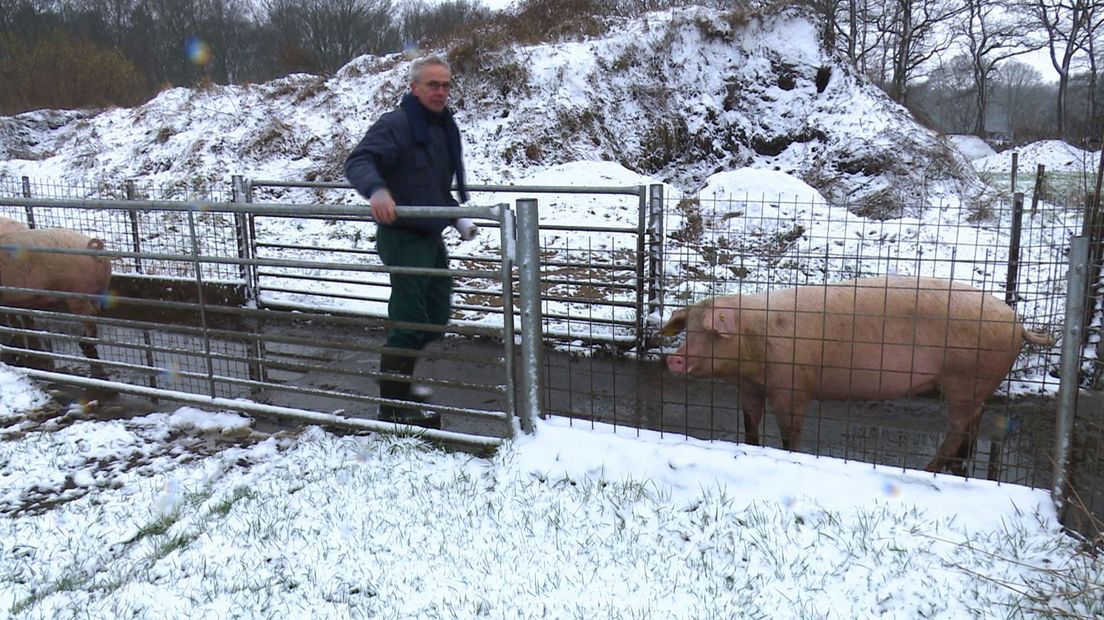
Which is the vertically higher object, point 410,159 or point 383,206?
point 410,159

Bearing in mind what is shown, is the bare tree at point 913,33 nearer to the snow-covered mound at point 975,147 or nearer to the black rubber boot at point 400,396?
the snow-covered mound at point 975,147

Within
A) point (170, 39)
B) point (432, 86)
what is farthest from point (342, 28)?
point (432, 86)

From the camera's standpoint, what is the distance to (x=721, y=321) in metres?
4.28

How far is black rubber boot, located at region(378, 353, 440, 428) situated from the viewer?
4379 mm

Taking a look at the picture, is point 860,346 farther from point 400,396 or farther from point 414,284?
point 400,396

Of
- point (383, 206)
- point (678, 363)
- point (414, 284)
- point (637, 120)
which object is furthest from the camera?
point (637, 120)

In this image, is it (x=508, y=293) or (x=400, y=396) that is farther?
(x=400, y=396)

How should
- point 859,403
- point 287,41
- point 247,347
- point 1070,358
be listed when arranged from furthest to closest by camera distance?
point 287,41, point 247,347, point 859,403, point 1070,358

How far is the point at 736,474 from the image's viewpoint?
11.5 feet

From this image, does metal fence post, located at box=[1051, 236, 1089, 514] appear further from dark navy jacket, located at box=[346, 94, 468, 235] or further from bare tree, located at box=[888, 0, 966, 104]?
bare tree, located at box=[888, 0, 966, 104]

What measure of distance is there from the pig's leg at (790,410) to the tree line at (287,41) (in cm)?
2219

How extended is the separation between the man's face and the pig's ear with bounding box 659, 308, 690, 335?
1888 mm

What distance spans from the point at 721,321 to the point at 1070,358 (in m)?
1.70

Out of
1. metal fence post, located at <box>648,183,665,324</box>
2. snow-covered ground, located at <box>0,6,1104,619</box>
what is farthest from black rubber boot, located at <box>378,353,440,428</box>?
metal fence post, located at <box>648,183,665,324</box>
